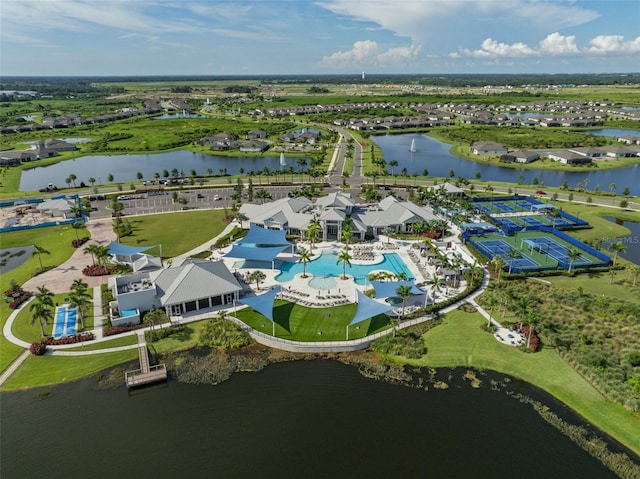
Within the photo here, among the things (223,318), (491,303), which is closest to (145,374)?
(223,318)

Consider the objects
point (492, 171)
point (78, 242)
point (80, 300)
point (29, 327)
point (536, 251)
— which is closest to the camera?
Answer: point (80, 300)

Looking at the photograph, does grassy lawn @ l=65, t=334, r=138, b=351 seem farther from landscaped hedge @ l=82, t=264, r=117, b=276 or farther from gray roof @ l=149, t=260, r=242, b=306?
landscaped hedge @ l=82, t=264, r=117, b=276

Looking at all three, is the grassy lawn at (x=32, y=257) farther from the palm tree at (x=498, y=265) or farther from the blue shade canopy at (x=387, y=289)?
the palm tree at (x=498, y=265)

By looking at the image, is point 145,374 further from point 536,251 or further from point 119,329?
point 536,251

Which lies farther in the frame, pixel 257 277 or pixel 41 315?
pixel 257 277

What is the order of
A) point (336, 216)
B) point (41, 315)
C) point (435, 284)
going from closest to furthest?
point (41, 315) < point (435, 284) < point (336, 216)

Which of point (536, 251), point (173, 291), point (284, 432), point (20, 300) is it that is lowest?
point (284, 432)

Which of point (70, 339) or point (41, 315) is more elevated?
point (41, 315)
